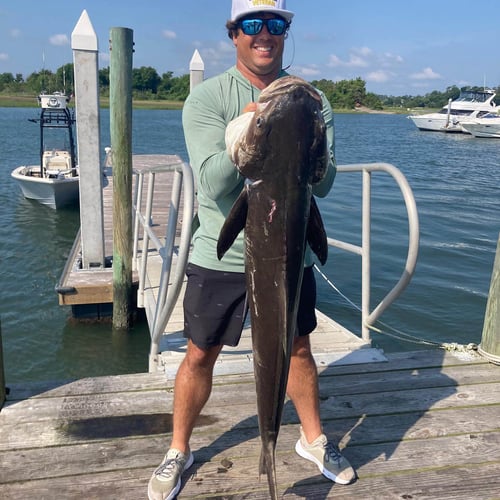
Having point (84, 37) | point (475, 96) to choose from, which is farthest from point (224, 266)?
point (475, 96)

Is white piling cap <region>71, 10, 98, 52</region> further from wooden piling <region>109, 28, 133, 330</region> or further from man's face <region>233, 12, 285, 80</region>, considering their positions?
man's face <region>233, 12, 285, 80</region>

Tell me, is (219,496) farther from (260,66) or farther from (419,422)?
(260,66)

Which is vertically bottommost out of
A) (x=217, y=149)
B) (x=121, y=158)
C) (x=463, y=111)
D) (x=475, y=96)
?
(x=121, y=158)

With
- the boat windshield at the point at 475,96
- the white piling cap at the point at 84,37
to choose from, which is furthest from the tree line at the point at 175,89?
the white piling cap at the point at 84,37

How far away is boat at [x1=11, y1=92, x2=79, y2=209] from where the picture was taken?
1420 centimetres

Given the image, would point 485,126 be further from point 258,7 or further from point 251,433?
point 258,7

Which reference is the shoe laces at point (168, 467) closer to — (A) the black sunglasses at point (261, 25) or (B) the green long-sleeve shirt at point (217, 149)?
(B) the green long-sleeve shirt at point (217, 149)

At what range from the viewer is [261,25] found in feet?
7.47

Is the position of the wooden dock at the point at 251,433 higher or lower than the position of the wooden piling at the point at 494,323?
lower

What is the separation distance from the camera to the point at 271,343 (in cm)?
224

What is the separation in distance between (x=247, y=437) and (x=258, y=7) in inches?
88.4

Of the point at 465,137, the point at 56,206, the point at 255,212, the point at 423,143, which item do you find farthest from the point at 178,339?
the point at 465,137

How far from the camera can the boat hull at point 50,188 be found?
14219 millimetres

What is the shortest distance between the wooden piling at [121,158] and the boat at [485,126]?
45.7 metres
